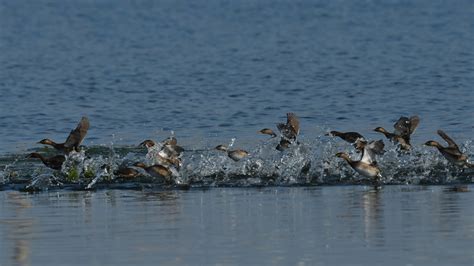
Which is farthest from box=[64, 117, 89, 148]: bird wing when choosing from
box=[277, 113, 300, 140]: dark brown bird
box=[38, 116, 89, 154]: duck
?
box=[277, 113, 300, 140]: dark brown bird

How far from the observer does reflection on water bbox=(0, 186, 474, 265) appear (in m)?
12.2

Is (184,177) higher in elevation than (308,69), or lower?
lower

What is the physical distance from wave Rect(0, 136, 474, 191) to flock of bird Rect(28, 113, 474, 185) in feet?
0.33

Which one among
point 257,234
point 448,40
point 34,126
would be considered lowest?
point 257,234

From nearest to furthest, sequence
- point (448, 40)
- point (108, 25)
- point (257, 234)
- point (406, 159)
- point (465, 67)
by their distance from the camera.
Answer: point (257, 234) → point (406, 159) → point (465, 67) → point (448, 40) → point (108, 25)

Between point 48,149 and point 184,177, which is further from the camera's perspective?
point 48,149

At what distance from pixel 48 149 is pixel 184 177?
4.50 meters

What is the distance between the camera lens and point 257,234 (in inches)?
523

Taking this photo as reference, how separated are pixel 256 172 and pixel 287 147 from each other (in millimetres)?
1697

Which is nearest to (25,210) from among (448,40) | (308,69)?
(308,69)

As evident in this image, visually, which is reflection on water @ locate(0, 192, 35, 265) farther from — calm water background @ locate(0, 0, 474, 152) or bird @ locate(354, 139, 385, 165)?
calm water background @ locate(0, 0, 474, 152)

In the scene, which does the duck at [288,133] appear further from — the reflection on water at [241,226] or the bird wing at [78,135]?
the reflection on water at [241,226]

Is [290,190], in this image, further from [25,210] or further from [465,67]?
[465,67]

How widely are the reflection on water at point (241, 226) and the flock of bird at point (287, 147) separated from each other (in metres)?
0.73
